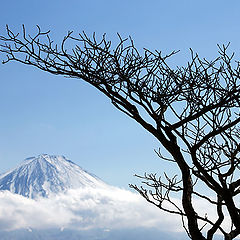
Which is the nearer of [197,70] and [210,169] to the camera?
[210,169]

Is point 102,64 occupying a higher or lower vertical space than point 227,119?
higher

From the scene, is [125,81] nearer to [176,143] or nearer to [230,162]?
[176,143]

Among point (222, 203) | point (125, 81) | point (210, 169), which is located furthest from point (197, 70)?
point (222, 203)

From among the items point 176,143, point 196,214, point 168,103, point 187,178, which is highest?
point 168,103

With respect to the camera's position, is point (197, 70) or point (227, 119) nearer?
point (227, 119)

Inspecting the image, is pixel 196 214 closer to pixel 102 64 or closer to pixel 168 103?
pixel 168 103

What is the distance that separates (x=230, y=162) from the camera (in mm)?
3580

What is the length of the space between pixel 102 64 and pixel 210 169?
1330 mm

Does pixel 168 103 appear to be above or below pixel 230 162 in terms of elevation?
above

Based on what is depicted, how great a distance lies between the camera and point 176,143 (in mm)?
3428

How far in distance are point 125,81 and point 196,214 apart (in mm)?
1311

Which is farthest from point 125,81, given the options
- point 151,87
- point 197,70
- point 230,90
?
point 230,90

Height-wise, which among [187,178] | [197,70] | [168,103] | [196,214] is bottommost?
[196,214]

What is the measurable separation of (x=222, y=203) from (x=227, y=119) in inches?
28.9
